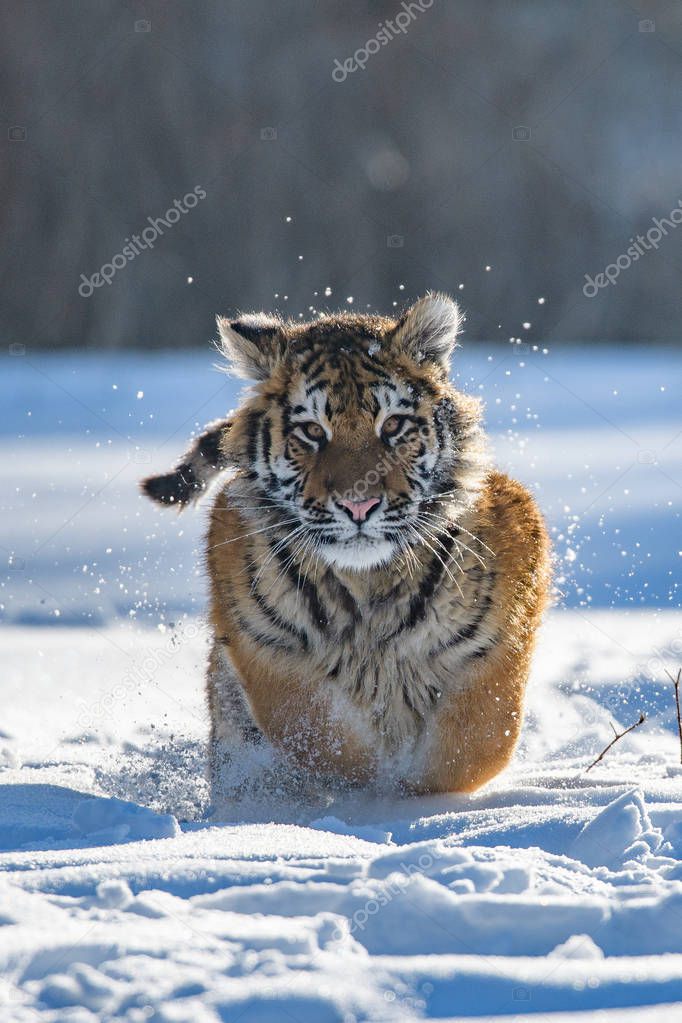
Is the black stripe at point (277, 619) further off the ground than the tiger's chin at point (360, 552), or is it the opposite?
the tiger's chin at point (360, 552)

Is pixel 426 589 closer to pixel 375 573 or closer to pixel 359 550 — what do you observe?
pixel 375 573

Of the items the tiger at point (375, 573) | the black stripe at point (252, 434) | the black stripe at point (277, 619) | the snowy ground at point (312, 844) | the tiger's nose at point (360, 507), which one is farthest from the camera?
the black stripe at point (252, 434)

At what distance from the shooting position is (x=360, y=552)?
4.01m

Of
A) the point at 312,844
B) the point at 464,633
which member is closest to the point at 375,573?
the point at 464,633

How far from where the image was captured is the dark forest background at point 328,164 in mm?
17688

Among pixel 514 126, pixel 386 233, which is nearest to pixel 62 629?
pixel 386 233

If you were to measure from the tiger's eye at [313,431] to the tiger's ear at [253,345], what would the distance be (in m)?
0.33

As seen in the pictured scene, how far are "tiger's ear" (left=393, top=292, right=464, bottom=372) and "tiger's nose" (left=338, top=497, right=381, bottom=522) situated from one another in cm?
60

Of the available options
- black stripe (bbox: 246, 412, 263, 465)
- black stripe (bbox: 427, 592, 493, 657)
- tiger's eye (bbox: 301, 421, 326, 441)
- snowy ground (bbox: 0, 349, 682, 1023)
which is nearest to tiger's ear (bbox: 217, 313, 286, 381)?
black stripe (bbox: 246, 412, 263, 465)

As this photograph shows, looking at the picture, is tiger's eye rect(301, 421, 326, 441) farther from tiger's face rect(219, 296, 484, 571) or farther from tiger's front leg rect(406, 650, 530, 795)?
tiger's front leg rect(406, 650, 530, 795)

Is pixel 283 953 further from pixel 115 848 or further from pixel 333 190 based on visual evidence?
pixel 333 190

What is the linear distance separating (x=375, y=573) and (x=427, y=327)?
81 cm

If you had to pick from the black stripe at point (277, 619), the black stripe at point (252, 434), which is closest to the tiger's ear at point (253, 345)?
the black stripe at point (252, 434)

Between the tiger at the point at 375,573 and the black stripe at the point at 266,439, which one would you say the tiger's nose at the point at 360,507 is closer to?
the tiger at the point at 375,573
